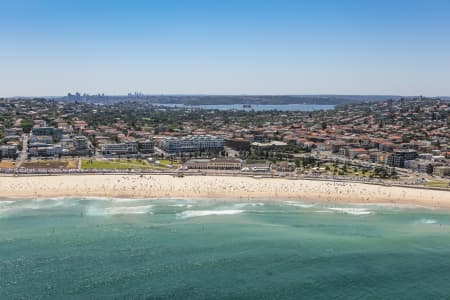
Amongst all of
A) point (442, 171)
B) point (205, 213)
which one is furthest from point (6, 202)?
point (442, 171)

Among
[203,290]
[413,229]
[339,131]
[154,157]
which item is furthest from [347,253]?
[339,131]

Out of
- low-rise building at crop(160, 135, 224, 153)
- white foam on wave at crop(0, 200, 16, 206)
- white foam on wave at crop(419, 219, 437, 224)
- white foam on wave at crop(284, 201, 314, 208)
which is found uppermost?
low-rise building at crop(160, 135, 224, 153)

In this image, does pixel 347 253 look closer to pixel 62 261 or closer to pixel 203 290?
pixel 203 290

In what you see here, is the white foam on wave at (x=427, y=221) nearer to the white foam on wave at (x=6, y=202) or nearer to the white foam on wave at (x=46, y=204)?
the white foam on wave at (x=46, y=204)

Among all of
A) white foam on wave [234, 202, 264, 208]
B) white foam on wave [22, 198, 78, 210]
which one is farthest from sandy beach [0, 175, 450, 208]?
white foam on wave [234, 202, 264, 208]

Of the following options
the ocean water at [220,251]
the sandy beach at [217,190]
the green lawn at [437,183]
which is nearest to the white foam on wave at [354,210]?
the ocean water at [220,251]

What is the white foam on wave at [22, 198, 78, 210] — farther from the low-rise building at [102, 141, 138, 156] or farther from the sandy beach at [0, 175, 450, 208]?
the low-rise building at [102, 141, 138, 156]
